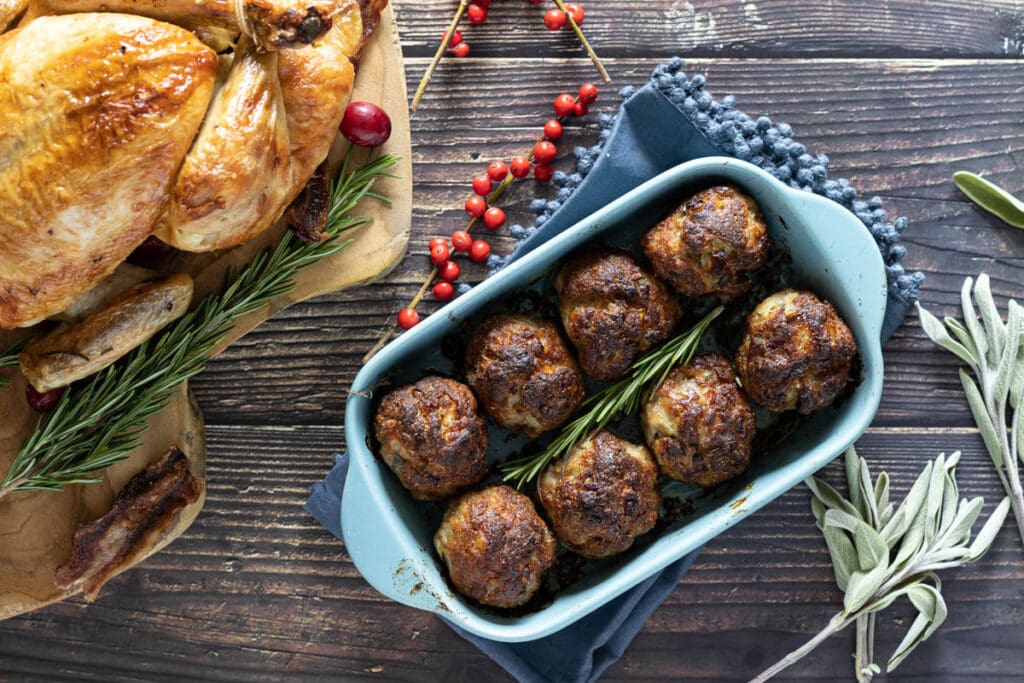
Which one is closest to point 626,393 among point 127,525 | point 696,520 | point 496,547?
point 696,520

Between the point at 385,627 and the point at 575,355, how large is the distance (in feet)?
3.00

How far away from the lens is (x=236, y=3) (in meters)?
1.47

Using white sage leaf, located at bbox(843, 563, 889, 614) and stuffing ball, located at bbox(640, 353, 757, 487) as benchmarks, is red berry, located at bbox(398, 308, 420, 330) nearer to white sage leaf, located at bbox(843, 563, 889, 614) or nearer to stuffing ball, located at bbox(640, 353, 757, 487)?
stuffing ball, located at bbox(640, 353, 757, 487)

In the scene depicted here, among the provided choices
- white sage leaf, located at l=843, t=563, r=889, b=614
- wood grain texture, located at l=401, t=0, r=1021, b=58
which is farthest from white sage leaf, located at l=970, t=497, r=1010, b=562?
wood grain texture, located at l=401, t=0, r=1021, b=58

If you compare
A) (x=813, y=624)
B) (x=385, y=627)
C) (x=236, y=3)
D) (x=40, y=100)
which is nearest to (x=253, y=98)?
(x=236, y=3)

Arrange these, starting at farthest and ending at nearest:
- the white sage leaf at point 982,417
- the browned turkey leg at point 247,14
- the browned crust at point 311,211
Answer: the white sage leaf at point 982,417 < the browned crust at point 311,211 < the browned turkey leg at point 247,14

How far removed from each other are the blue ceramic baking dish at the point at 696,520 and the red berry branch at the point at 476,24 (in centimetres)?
51

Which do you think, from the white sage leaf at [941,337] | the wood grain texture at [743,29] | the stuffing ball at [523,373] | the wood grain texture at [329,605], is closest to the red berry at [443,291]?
the stuffing ball at [523,373]

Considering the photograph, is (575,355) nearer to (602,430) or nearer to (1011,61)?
(602,430)

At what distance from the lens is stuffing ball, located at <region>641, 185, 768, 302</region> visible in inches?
68.4

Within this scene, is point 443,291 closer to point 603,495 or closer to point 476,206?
point 476,206

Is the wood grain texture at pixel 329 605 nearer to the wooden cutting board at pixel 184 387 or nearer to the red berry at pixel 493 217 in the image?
the wooden cutting board at pixel 184 387

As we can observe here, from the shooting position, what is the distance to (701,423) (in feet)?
5.91

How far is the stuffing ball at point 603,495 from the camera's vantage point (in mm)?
1808
